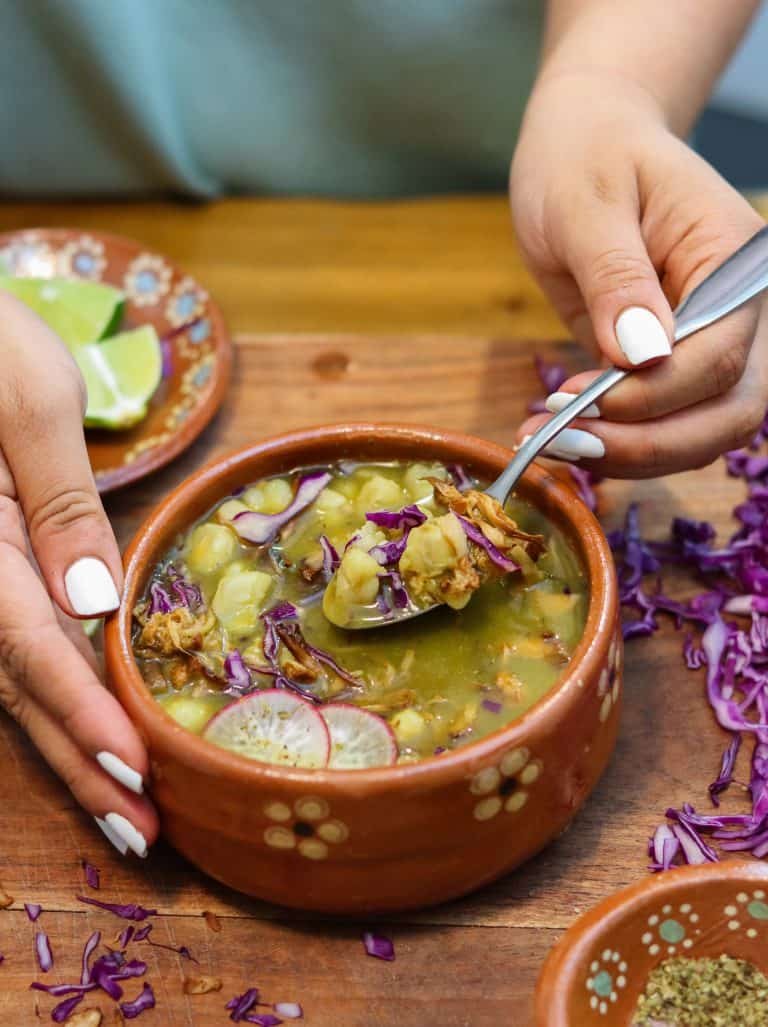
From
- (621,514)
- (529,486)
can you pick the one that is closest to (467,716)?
(529,486)

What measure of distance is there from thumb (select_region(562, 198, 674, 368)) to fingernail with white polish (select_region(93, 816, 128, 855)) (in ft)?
2.92

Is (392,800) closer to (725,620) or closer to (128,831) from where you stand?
(128,831)

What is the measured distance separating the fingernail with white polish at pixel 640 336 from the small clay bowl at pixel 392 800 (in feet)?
0.82

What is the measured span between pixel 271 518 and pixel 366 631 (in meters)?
0.25

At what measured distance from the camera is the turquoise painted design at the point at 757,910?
1.35m

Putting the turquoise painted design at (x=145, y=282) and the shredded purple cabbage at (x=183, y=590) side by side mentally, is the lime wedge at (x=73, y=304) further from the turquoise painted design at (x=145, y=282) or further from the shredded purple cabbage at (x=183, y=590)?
the shredded purple cabbage at (x=183, y=590)

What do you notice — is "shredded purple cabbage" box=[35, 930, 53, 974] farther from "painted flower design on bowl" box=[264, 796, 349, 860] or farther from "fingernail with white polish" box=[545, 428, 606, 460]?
"fingernail with white polish" box=[545, 428, 606, 460]

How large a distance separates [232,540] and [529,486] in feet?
1.37

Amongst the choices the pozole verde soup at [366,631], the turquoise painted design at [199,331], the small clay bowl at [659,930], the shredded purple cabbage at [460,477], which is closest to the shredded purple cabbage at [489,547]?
the pozole verde soup at [366,631]

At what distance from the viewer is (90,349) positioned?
2.43m

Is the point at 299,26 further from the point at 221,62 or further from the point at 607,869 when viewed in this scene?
the point at 607,869

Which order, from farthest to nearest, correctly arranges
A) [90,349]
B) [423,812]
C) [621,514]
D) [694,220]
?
1. [90,349]
2. [621,514]
3. [694,220]
4. [423,812]

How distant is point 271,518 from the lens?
1.75 m

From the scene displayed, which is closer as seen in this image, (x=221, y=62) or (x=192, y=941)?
(x=192, y=941)
